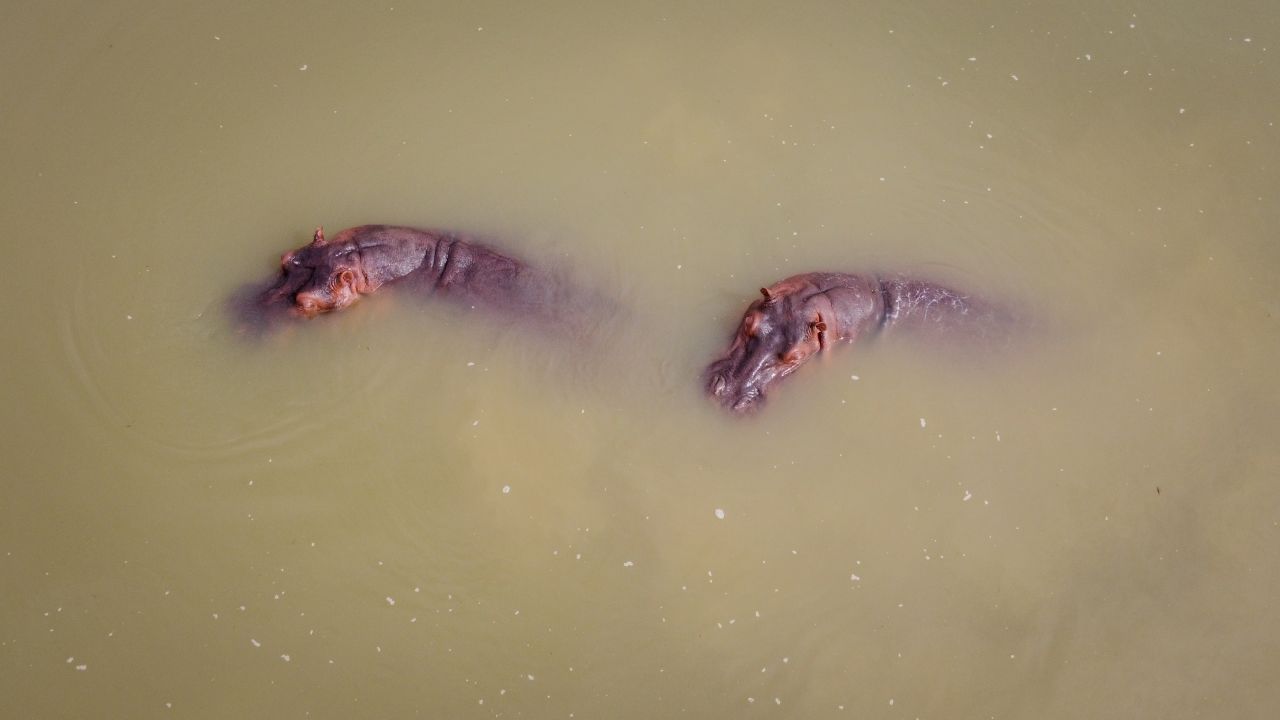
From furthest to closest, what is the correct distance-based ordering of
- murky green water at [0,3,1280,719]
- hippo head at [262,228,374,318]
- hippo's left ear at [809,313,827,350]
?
hippo head at [262,228,374,318]
hippo's left ear at [809,313,827,350]
murky green water at [0,3,1280,719]

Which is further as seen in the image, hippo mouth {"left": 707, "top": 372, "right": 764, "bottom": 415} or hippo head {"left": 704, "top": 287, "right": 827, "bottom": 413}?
hippo mouth {"left": 707, "top": 372, "right": 764, "bottom": 415}

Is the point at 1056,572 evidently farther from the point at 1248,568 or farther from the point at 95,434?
the point at 95,434

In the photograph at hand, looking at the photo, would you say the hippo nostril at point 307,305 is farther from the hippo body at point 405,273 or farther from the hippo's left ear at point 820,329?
the hippo's left ear at point 820,329

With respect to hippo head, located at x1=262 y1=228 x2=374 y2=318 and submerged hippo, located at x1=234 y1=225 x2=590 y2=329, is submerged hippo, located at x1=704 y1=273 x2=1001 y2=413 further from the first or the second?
hippo head, located at x1=262 y1=228 x2=374 y2=318

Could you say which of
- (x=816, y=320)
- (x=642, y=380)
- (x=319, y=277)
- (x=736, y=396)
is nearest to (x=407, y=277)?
(x=319, y=277)

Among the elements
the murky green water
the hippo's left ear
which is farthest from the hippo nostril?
the hippo's left ear

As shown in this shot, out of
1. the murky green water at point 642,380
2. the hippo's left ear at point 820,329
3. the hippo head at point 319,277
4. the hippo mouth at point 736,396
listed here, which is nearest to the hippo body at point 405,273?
the hippo head at point 319,277

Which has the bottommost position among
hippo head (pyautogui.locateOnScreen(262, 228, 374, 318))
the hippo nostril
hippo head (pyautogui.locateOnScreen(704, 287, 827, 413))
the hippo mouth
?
the hippo mouth
